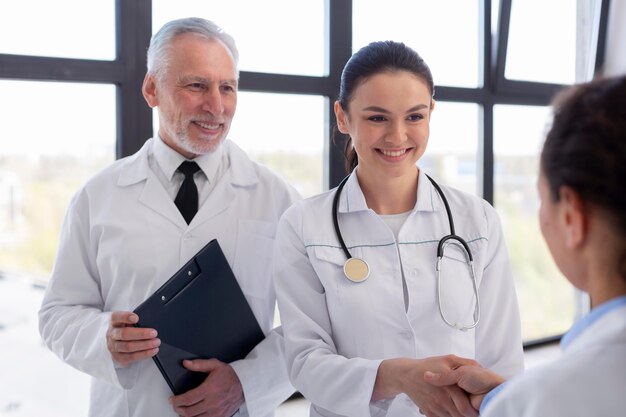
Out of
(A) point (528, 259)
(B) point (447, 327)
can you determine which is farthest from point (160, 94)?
(A) point (528, 259)

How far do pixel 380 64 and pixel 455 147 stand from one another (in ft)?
5.75

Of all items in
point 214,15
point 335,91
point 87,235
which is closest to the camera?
point 87,235

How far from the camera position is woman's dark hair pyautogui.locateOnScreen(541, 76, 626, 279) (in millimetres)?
675

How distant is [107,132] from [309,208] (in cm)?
101

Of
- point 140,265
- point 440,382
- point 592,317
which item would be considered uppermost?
point 592,317

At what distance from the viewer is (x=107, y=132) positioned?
2104 millimetres

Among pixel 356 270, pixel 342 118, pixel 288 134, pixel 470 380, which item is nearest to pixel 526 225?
pixel 288 134

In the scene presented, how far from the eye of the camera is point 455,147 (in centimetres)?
304

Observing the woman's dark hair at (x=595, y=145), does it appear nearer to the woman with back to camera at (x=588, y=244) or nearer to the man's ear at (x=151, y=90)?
the woman with back to camera at (x=588, y=244)

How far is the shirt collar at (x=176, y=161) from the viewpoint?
5.23 ft

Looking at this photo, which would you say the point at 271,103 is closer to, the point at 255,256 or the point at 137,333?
the point at 255,256

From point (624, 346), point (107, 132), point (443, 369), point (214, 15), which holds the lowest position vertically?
point (443, 369)

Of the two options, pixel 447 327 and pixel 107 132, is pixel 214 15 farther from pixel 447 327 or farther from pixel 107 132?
pixel 447 327

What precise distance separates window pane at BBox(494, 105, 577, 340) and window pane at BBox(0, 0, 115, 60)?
1945mm
